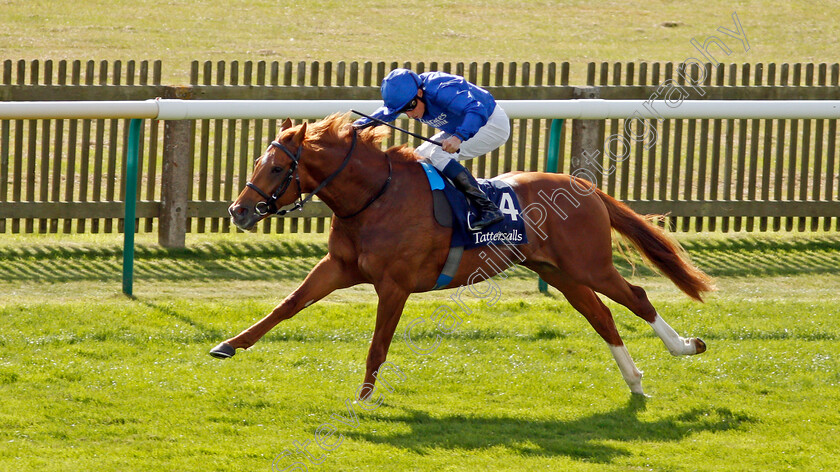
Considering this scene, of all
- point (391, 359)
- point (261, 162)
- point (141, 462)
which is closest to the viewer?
point (141, 462)

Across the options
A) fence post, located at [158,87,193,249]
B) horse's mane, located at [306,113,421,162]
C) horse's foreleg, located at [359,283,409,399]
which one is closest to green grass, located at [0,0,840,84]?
fence post, located at [158,87,193,249]

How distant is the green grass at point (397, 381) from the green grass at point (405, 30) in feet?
26.6

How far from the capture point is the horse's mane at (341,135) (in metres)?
5.54

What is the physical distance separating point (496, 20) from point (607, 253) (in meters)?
14.7

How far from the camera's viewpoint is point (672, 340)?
6152 mm

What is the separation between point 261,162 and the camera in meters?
5.34

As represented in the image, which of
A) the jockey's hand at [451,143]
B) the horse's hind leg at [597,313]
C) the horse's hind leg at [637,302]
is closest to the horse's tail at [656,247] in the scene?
the horse's hind leg at [637,302]

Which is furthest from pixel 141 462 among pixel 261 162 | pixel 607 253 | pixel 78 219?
pixel 78 219

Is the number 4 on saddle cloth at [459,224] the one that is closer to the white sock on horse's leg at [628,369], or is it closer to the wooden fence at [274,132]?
the white sock on horse's leg at [628,369]

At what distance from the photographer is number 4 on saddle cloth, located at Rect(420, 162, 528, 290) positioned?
5785 mm

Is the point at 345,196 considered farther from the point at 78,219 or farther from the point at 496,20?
the point at 496,20

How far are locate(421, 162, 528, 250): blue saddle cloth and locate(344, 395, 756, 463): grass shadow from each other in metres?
0.91

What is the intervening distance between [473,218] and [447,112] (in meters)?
0.56

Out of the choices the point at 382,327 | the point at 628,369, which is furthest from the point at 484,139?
the point at 628,369
